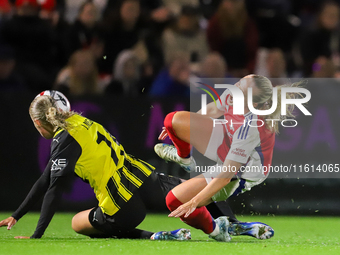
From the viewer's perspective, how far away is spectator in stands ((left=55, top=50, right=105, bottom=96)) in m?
7.81

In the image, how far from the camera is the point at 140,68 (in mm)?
8375

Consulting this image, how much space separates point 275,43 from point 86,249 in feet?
19.3

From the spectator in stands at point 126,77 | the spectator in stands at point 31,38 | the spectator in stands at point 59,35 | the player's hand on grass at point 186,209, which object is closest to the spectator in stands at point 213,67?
the spectator in stands at point 126,77

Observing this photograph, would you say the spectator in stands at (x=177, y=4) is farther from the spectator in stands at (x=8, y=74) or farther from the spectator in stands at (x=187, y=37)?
the spectator in stands at (x=8, y=74)

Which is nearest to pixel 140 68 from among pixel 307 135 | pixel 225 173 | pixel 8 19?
pixel 8 19

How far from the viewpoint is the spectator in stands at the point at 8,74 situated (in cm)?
783

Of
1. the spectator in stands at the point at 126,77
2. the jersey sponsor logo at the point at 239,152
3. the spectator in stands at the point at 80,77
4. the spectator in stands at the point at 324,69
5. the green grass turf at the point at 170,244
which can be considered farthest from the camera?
the spectator in stands at the point at 324,69

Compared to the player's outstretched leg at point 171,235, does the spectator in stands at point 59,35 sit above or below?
above

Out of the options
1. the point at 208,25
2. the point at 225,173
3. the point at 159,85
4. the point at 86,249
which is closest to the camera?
the point at 86,249

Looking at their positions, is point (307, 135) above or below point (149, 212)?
above

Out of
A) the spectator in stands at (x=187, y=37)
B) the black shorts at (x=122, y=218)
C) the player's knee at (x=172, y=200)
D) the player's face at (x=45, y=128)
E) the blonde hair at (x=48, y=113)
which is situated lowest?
the black shorts at (x=122, y=218)

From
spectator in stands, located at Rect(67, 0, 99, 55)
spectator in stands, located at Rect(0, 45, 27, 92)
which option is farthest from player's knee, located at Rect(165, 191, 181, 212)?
spectator in stands, located at Rect(67, 0, 99, 55)

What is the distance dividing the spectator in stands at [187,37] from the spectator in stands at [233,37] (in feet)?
0.56

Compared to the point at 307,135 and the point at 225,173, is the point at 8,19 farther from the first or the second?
the point at 225,173
